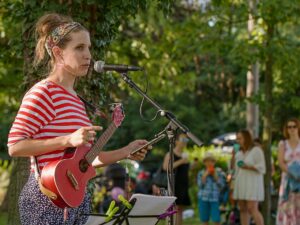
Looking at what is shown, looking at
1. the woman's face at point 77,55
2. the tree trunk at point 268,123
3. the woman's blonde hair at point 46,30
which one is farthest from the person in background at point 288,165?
the woman's face at point 77,55

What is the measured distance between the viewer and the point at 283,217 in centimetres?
1058

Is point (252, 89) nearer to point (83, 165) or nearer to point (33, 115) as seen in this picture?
point (83, 165)

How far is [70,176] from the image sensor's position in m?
3.87

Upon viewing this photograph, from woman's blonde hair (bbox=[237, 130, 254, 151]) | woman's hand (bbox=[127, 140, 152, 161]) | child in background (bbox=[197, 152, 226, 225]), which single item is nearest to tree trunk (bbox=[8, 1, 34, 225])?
woman's hand (bbox=[127, 140, 152, 161])

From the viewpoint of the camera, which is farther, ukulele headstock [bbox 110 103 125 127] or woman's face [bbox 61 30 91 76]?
ukulele headstock [bbox 110 103 125 127]

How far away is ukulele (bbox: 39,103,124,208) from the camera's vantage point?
12.5ft

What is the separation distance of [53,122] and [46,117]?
68 mm

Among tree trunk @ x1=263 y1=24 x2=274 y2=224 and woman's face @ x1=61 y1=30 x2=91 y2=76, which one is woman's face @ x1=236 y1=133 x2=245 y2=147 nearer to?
→ tree trunk @ x1=263 y1=24 x2=274 y2=224

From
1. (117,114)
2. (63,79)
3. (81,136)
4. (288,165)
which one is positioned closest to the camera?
(81,136)

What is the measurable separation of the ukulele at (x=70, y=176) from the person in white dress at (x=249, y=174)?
807 centimetres

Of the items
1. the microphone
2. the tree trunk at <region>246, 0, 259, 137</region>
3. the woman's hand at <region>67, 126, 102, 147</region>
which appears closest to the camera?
the woman's hand at <region>67, 126, 102, 147</region>

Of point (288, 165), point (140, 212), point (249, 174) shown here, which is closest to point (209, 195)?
point (249, 174)

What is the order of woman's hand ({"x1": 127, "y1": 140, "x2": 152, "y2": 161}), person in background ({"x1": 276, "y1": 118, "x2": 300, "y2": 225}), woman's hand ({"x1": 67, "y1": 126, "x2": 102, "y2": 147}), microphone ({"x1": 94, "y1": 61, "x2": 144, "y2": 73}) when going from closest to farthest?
woman's hand ({"x1": 67, "y1": 126, "x2": 102, "y2": 147}) → woman's hand ({"x1": 127, "y1": 140, "x2": 152, "y2": 161}) → microphone ({"x1": 94, "y1": 61, "x2": 144, "y2": 73}) → person in background ({"x1": 276, "y1": 118, "x2": 300, "y2": 225})

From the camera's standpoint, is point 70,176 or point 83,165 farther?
point 83,165
